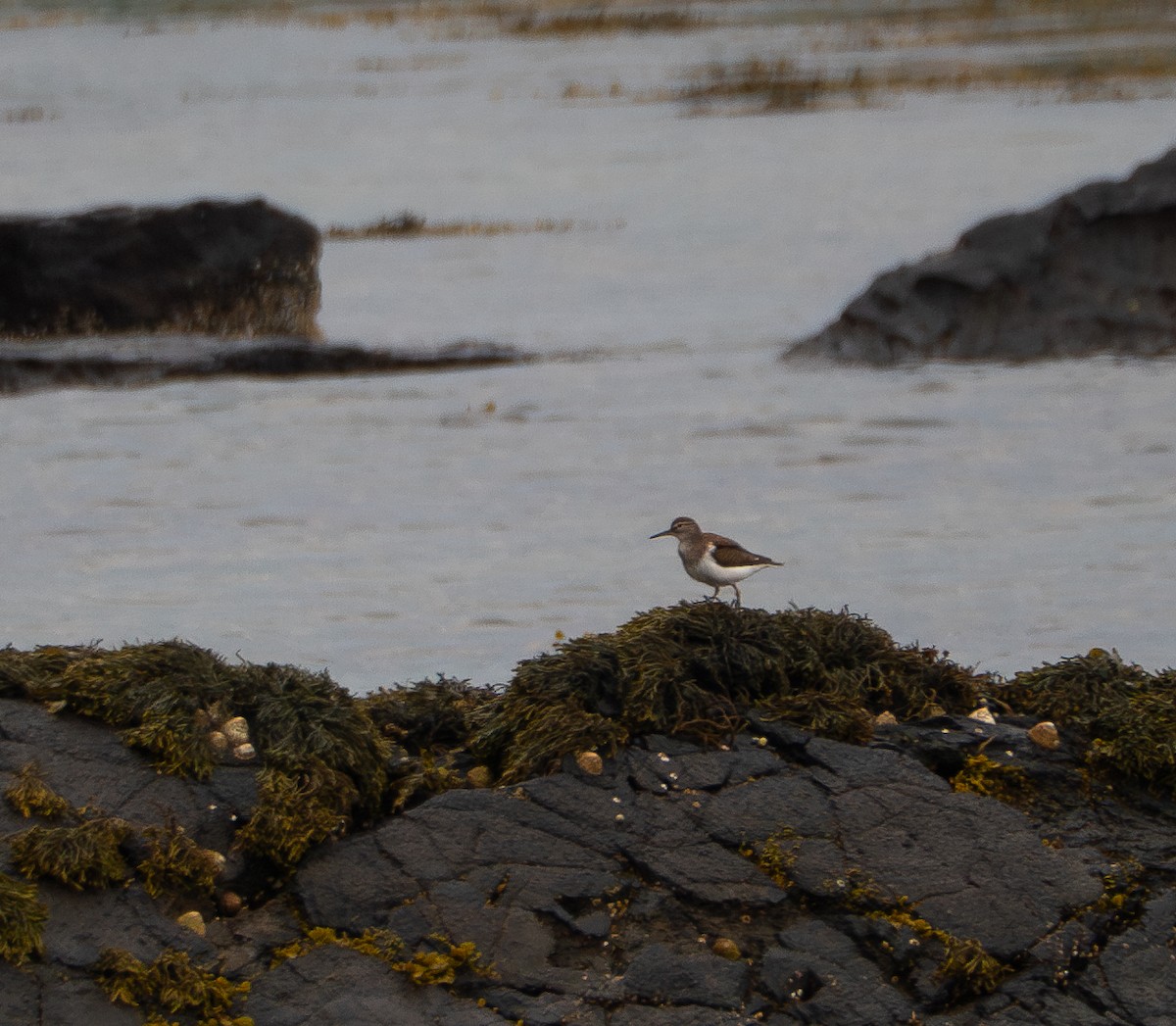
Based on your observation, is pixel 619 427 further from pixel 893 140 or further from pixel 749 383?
pixel 893 140

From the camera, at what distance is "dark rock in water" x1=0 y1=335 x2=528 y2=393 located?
18156 millimetres

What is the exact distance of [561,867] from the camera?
5.90 metres

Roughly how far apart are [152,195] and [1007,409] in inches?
683

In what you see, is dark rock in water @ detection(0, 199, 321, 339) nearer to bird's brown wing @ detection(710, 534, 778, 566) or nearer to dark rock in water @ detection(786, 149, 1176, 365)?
dark rock in water @ detection(786, 149, 1176, 365)

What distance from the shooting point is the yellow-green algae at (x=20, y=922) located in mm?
5379

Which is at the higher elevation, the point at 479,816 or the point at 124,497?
the point at 479,816

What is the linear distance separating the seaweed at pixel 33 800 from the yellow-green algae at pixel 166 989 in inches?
22.4

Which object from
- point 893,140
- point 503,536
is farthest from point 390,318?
point 893,140

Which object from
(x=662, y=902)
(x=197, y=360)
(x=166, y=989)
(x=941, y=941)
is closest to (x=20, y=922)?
(x=166, y=989)

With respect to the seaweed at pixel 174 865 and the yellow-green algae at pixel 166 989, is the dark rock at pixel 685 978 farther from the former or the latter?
the seaweed at pixel 174 865

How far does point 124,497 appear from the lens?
13.6 m

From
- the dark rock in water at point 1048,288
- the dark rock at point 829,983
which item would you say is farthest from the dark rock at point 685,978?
the dark rock in water at point 1048,288

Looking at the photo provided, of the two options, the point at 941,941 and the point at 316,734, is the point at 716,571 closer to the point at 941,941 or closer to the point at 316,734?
the point at 316,734

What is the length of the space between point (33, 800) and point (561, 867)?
5.07 ft
